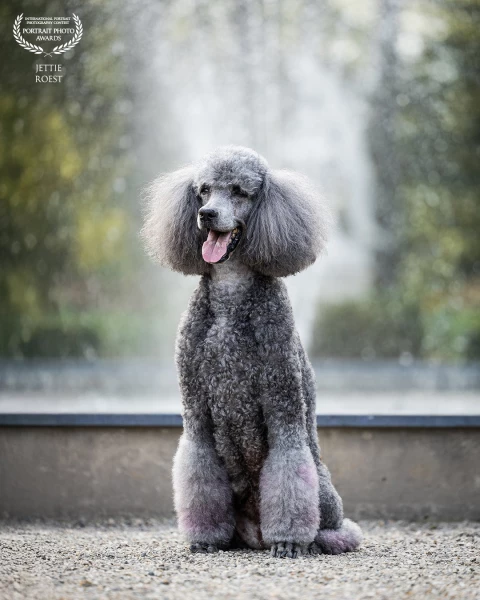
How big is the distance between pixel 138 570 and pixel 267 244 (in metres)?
1.06

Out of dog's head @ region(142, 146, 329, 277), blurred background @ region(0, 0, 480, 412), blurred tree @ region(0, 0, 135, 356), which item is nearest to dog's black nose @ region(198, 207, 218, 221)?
dog's head @ region(142, 146, 329, 277)

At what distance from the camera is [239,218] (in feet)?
9.64

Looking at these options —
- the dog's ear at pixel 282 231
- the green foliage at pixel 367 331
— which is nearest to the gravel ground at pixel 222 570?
the dog's ear at pixel 282 231

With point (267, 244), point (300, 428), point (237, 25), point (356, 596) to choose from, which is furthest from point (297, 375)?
point (237, 25)

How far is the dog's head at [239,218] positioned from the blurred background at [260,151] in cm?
684

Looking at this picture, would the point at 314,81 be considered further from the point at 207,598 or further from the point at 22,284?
the point at 207,598

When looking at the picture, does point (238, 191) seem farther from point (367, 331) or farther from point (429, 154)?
point (429, 154)

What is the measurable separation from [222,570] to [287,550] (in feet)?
0.85

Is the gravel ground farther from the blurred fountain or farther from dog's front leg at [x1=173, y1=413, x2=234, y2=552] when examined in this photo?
the blurred fountain

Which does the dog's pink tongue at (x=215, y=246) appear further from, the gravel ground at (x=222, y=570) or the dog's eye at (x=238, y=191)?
the gravel ground at (x=222, y=570)

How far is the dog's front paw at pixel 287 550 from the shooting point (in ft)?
Answer: 9.46

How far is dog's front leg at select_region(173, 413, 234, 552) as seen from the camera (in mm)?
2963

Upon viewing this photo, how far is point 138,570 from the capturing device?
275cm

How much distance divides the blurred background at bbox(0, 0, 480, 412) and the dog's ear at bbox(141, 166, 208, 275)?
674 centimetres
